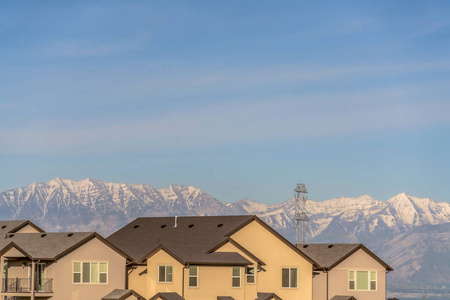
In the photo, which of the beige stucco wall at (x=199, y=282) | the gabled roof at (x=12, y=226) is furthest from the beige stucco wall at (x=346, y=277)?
the gabled roof at (x=12, y=226)

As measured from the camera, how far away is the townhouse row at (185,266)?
71.9m

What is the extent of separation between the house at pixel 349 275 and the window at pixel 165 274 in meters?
13.8

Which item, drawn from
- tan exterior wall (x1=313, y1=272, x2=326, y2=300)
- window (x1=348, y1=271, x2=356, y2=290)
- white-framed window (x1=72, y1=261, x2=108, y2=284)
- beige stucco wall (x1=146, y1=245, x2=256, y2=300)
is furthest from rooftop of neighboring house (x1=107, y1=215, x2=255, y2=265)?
A: window (x1=348, y1=271, x2=356, y2=290)

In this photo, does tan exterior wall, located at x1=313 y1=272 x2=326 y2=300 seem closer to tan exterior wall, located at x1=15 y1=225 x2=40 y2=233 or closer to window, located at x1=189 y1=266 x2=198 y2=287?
window, located at x1=189 y1=266 x2=198 y2=287

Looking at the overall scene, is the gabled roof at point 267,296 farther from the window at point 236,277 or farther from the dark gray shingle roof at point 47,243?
the dark gray shingle roof at point 47,243

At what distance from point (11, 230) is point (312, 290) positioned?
2485cm

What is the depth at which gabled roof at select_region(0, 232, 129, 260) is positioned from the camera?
71312mm

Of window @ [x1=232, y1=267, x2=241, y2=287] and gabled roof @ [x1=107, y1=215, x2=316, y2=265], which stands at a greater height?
gabled roof @ [x1=107, y1=215, x2=316, y2=265]

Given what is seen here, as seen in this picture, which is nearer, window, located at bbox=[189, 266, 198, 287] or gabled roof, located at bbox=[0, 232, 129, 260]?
gabled roof, located at bbox=[0, 232, 129, 260]

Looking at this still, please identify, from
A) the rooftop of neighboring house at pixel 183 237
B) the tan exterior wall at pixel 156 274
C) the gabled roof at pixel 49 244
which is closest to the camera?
the gabled roof at pixel 49 244

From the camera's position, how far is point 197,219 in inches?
3305

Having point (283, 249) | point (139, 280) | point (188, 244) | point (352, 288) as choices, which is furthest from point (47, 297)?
point (352, 288)

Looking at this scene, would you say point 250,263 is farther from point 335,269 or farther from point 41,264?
point 41,264

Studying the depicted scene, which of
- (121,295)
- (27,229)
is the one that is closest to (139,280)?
(121,295)
